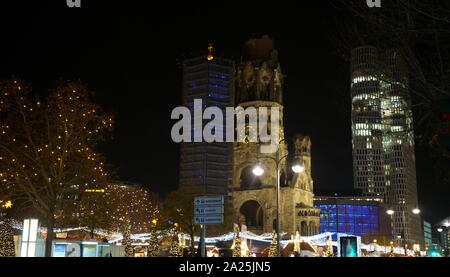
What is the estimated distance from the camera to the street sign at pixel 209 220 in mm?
20141

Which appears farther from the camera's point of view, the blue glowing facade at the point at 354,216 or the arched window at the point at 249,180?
the blue glowing facade at the point at 354,216

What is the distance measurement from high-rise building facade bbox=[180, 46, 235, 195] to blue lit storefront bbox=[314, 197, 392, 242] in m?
51.1

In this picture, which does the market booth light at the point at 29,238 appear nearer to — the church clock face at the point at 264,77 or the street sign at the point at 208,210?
the street sign at the point at 208,210

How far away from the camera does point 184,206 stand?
74.8m

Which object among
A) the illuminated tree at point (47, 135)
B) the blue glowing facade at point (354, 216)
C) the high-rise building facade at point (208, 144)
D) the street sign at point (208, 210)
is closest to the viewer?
the street sign at point (208, 210)

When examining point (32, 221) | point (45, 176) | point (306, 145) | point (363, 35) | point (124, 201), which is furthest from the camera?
point (306, 145)

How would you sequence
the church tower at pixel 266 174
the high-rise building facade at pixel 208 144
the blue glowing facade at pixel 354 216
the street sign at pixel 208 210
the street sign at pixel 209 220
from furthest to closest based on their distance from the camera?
the blue glowing facade at pixel 354 216
the high-rise building facade at pixel 208 144
the church tower at pixel 266 174
the street sign at pixel 208 210
the street sign at pixel 209 220

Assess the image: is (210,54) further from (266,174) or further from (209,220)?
(209,220)

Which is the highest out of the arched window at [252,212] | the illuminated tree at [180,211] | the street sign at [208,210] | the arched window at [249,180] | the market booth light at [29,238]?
the arched window at [249,180]

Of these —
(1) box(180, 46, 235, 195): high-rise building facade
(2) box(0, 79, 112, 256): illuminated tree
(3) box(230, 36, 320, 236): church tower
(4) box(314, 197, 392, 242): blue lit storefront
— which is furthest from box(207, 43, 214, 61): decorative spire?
(2) box(0, 79, 112, 256): illuminated tree

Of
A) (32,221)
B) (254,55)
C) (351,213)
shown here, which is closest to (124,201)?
(254,55)

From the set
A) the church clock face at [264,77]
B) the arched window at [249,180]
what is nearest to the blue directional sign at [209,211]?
the arched window at [249,180]

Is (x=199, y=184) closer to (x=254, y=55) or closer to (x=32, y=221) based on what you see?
(x=254, y=55)
